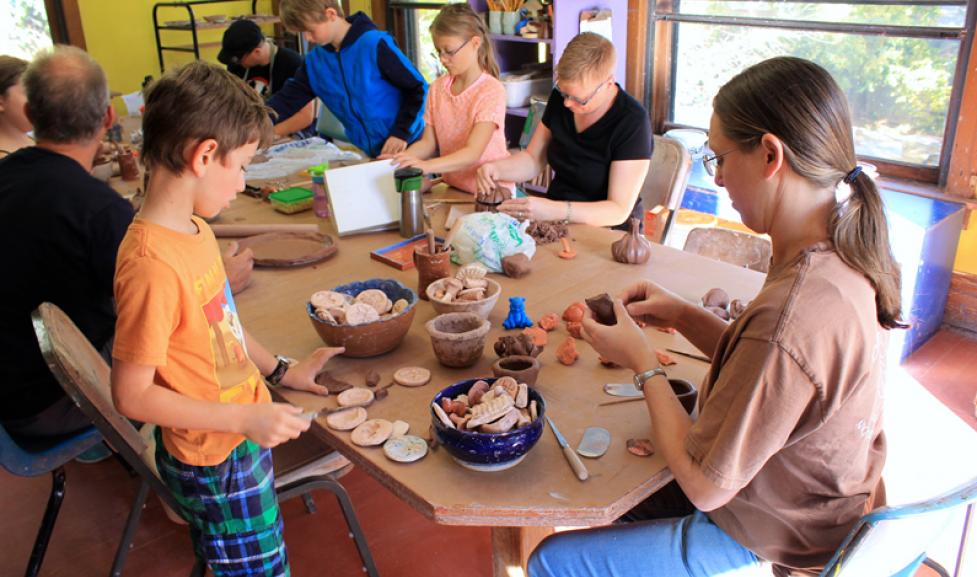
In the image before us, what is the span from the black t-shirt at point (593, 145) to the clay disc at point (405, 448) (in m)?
1.54

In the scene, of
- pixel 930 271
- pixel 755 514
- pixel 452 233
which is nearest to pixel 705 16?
pixel 930 271

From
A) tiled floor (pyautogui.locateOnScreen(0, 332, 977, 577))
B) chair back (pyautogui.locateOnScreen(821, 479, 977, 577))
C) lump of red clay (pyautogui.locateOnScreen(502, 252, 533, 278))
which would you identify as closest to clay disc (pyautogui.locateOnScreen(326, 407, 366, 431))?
lump of red clay (pyautogui.locateOnScreen(502, 252, 533, 278))

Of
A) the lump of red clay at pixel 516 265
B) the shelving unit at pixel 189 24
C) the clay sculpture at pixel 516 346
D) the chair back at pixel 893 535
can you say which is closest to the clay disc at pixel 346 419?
the clay sculpture at pixel 516 346

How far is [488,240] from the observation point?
211cm

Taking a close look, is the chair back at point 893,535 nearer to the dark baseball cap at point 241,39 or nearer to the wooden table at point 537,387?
the wooden table at point 537,387

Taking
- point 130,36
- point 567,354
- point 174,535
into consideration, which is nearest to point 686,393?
point 567,354

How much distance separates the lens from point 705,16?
411 centimetres

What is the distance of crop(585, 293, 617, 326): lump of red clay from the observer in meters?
1.69

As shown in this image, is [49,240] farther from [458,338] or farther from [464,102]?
[464,102]

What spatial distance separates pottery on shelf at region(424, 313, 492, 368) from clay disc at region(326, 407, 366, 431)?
0.71ft

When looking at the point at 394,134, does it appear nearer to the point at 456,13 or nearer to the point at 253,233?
the point at 456,13

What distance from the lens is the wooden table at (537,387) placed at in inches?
49.0

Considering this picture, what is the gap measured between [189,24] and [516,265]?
4818 mm

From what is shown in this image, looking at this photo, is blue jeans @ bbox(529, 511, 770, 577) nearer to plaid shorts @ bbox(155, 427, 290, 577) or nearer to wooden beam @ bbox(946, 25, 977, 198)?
plaid shorts @ bbox(155, 427, 290, 577)
